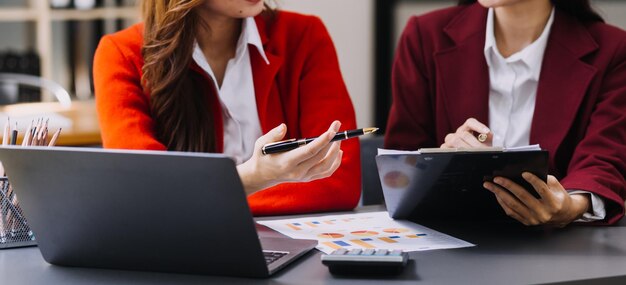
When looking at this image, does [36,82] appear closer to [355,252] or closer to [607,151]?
[607,151]

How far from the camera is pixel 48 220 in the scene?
1203 mm

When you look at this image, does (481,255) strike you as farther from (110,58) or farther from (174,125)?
(110,58)

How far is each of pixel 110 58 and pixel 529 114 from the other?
94cm

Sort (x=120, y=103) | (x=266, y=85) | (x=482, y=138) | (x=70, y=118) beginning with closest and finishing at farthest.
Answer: (x=482, y=138) < (x=120, y=103) < (x=266, y=85) < (x=70, y=118)

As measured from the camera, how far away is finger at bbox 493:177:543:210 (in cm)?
138

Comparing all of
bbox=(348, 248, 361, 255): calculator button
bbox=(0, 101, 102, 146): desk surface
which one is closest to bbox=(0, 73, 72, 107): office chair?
bbox=(0, 101, 102, 146): desk surface

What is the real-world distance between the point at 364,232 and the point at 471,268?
0.26 metres

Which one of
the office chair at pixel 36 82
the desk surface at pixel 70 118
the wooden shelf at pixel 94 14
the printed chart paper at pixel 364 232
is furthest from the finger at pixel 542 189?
the wooden shelf at pixel 94 14

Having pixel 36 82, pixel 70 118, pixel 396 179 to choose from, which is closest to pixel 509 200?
pixel 396 179

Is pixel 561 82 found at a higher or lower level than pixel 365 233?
higher

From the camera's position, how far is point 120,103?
1816mm

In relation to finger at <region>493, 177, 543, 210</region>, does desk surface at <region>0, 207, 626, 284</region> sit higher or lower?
lower

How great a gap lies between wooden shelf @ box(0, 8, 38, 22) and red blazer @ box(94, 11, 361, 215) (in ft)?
7.73

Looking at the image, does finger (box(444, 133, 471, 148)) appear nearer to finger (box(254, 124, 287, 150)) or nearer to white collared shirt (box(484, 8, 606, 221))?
white collared shirt (box(484, 8, 606, 221))
